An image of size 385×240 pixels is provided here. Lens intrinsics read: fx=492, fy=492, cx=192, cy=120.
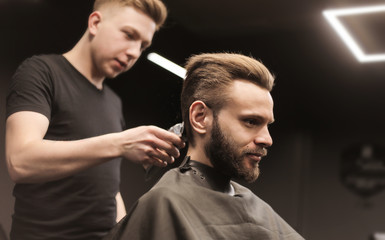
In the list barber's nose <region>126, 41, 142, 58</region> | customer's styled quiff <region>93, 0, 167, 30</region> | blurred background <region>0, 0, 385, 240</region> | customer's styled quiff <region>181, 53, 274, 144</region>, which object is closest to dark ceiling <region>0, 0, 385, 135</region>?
blurred background <region>0, 0, 385, 240</region>

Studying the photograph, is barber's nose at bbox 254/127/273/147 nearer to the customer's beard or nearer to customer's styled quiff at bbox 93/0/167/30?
the customer's beard

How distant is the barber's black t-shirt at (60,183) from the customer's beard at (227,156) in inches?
19.3

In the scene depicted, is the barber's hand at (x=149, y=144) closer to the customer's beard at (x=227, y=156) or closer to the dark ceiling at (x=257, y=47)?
the customer's beard at (x=227, y=156)

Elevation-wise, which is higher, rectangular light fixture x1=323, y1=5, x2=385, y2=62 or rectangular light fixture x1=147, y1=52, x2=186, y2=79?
rectangular light fixture x1=323, y1=5, x2=385, y2=62

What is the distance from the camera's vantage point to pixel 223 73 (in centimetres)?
187

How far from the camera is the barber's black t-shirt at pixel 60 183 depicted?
1.88m

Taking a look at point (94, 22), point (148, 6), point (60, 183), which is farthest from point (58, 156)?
point (148, 6)

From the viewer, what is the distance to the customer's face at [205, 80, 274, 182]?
1.78 m

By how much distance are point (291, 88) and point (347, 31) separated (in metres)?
1.24

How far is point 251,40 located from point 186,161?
256 centimetres

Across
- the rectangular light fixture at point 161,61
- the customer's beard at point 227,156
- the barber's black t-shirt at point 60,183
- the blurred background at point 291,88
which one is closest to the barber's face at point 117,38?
the barber's black t-shirt at point 60,183

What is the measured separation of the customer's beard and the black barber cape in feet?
0.16

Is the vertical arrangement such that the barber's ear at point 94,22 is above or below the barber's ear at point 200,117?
above

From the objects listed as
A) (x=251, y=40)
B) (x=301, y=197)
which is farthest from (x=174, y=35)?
(x=301, y=197)
